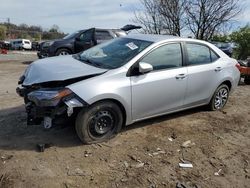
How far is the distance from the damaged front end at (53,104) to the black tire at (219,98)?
3083 mm

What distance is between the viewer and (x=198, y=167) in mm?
4500

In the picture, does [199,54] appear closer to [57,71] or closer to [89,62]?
[89,62]

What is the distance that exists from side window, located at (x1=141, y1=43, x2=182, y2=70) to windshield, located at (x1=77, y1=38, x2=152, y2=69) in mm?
191

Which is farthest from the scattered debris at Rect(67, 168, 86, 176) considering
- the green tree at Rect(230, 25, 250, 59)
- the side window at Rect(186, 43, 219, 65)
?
the green tree at Rect(230, 25, 250, 59)

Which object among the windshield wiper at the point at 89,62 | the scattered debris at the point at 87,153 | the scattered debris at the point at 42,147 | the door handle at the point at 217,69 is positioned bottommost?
the scattered debris at the point at 87,153

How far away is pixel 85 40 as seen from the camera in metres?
14.4

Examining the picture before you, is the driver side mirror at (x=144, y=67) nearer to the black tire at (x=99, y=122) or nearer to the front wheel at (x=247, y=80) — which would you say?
the black tire at (x=99, y=122)

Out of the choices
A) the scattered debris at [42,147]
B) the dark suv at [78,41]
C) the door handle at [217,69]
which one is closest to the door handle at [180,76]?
the door handle at [217,69]

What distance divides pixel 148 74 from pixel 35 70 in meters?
1.75

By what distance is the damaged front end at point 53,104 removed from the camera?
4.57m

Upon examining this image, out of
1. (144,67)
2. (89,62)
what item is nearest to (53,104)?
(89,62)

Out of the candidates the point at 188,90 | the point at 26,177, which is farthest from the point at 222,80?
the point at 26,177

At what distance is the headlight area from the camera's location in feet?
15.0

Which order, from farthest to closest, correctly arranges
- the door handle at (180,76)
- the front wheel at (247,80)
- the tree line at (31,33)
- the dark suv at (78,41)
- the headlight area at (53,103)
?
the tree line at (31,33), the dark suv at (78,41), the front wheel at (247,80), the door handle at (180,76), the headlight area at (53,103)
